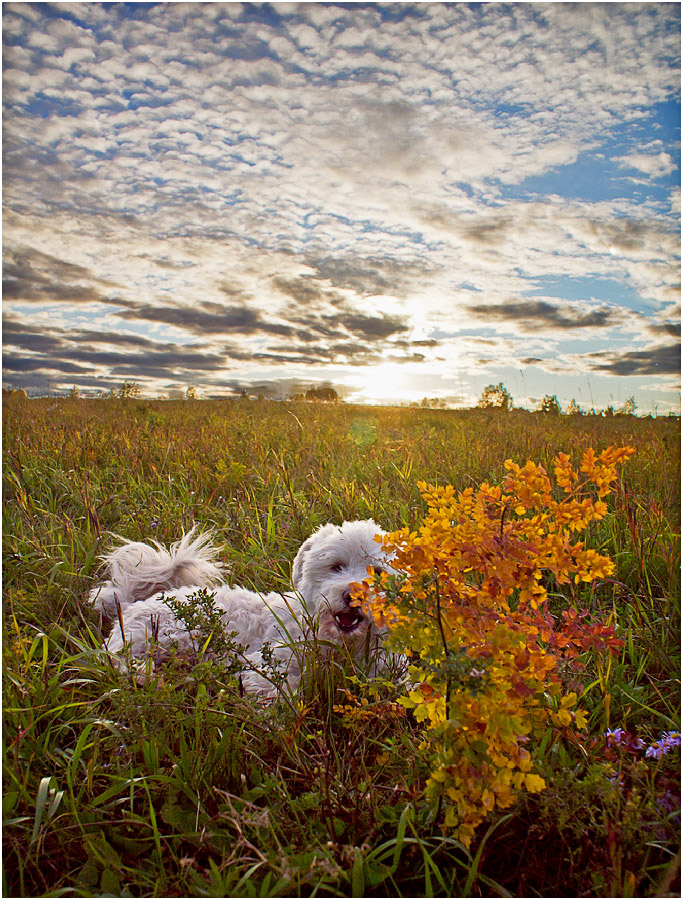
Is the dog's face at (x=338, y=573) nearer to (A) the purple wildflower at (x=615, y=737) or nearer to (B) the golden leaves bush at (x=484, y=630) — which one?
(B) the golden leaves bush at (x=484, y=630)

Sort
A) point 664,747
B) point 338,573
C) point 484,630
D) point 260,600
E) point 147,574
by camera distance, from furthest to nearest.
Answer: point 147,574 < point 260,600 < point 338,573 < point 664,747 < point 484,630

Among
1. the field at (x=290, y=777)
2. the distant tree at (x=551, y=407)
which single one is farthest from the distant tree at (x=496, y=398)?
the field at (x=290, y=777)

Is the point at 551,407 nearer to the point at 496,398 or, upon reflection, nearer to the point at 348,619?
the point at 496,398

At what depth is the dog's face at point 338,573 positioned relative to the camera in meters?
3.40

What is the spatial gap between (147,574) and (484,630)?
10.6ft

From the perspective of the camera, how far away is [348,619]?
11.2 feet

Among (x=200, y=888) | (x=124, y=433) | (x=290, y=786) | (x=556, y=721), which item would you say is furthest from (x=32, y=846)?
(x=124, y=433)

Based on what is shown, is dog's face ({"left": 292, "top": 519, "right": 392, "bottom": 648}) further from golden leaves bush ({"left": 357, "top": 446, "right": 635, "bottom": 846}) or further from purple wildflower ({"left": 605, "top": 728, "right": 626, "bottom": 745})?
purple wildflower ({"left": 605, "top": 728, "right": 626, "bottom": 745})

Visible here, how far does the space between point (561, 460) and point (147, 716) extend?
213 cm

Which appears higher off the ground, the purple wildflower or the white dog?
the white dog

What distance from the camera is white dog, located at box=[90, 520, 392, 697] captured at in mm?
3400

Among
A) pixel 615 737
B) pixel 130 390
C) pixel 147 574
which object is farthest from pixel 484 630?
pixel 130 390

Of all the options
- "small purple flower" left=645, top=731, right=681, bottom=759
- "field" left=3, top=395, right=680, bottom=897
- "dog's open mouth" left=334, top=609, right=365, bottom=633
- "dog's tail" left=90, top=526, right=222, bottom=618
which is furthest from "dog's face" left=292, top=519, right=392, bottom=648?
"small purple flower" left=645, top=731, right=681, bottom=759

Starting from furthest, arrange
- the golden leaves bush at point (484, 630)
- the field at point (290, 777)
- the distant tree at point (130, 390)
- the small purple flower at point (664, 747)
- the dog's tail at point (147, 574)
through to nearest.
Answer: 1. the distant tree at point (130, 390)
2. the dog's tail at point (147, 574)
3. the small purple flower at point (664, 747)
4. the field at point (290, 777)
5. the golden leaves bush at point (484, 630)
